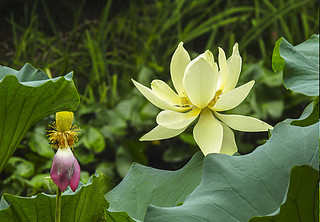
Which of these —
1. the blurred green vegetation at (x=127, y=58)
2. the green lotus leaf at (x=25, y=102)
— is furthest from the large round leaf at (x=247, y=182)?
the blurred green vegetation at (x=127, y=58)

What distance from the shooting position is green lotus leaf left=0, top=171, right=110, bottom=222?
0.54 m

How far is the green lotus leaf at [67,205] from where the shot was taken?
543 millimetres

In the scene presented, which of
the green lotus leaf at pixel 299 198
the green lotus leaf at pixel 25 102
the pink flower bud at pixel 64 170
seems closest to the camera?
the green lotus leaf at pixel 299 198

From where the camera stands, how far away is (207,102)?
1.78ft

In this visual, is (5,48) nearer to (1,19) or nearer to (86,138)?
(1,19)

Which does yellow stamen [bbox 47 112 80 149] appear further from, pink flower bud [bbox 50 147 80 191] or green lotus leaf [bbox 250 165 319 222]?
green lotus leaf [bbox 250 165 319 222]

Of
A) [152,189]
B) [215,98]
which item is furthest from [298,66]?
[152,189]

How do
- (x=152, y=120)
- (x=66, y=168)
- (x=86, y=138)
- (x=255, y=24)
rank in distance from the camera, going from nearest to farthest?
→ (x=66, y=168) → (x=86, y=138) → (x=152, y=120) → (x=255, y=24)

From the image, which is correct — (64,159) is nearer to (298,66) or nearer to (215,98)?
(215,98)

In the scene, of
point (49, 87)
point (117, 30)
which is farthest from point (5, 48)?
point (49, 87)

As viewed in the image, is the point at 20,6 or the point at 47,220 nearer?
the point at 47,220

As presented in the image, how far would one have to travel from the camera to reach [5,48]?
2.48 m

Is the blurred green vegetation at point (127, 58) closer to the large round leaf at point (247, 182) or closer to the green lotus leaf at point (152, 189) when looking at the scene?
the green lotus leaf at point (152, 189)

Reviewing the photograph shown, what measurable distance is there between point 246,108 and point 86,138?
0.62 meters
